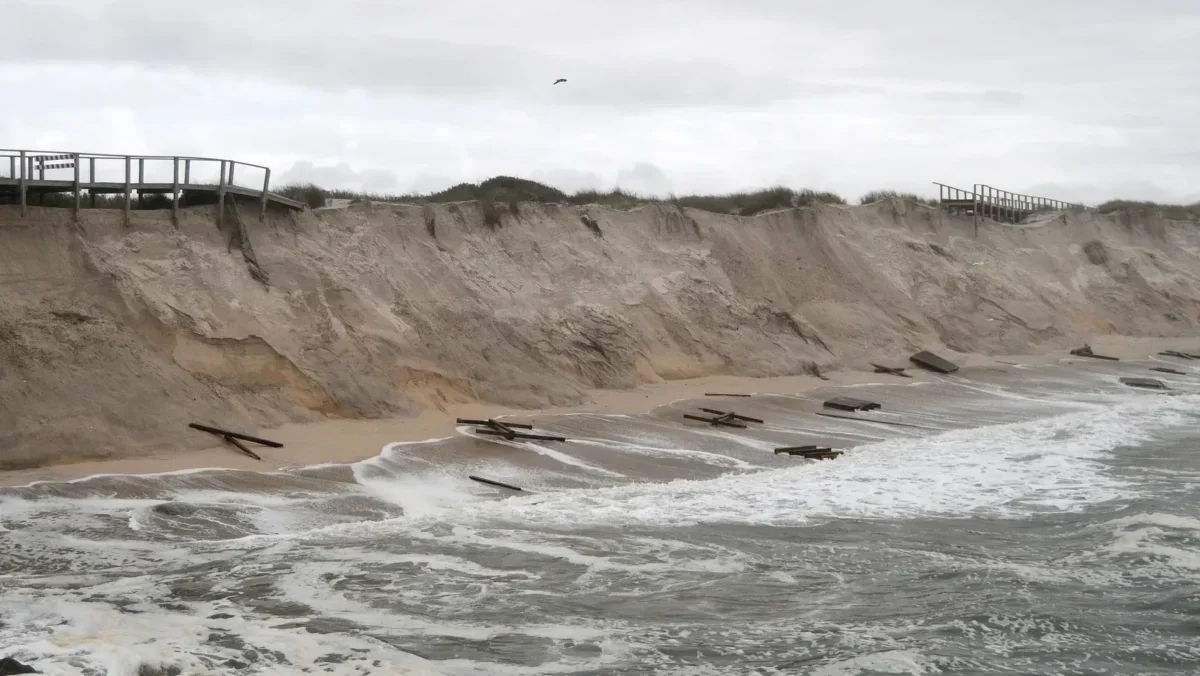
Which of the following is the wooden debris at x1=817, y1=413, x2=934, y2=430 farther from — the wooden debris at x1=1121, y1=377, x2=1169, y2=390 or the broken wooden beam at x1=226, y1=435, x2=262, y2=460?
the broken wooden beam at x1=226, y1=435, x2=262, y2=460

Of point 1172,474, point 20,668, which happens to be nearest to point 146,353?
point 20,668

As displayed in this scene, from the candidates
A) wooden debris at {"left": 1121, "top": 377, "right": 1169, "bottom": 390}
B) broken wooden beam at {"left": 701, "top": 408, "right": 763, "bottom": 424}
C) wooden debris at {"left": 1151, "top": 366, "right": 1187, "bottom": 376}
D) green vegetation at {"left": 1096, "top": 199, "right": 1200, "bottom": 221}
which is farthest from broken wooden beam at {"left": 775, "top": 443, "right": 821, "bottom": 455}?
green vegetation at {"left": 1096, "top": 199, "right": 1200, "bottom": 221}

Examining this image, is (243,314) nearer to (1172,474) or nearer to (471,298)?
(471,298)

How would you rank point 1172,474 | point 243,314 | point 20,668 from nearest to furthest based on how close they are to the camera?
point 20,668 < point 1172,474 < point 243,314

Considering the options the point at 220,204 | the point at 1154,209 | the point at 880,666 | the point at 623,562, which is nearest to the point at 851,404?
the point at 623,562

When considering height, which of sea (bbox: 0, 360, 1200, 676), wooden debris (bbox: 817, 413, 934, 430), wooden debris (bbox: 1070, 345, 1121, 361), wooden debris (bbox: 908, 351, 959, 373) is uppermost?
wooden debris (bbox: 1070, 345, 1121, 361)

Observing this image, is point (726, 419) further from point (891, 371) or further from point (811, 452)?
point (891, 371)

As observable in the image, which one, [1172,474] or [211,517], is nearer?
[211,517]
